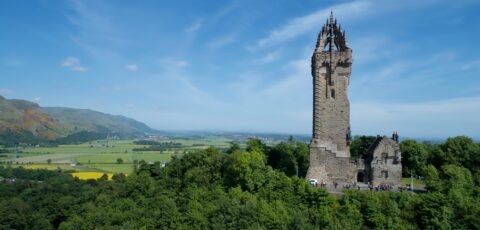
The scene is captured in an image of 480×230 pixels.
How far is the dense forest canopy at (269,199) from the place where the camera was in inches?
1307

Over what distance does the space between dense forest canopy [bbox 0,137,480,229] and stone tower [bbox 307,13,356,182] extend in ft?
15.5

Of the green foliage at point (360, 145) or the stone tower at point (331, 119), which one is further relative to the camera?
the green foliage at point (360, 145)

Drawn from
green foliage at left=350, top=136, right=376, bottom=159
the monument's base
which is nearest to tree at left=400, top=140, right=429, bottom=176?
green foliage at left=350, top=136, right=376, bottom=159

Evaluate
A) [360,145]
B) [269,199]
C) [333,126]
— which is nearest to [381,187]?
[333,126]

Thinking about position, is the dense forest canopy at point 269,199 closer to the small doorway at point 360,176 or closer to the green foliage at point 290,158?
the green foliage at point 290,158

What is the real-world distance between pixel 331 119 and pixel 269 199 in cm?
1165

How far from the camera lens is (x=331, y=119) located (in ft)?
140

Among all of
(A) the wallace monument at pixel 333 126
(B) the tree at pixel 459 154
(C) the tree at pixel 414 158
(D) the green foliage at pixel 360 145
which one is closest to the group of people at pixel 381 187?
(A) the wallace monument at pixel 333 126

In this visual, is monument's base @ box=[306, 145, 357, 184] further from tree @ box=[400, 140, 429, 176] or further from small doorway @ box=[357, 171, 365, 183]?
tree @ box=[400, 140, 429, 176]

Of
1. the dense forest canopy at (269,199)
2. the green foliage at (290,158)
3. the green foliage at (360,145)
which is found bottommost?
the dense forest canopy at (269,199)

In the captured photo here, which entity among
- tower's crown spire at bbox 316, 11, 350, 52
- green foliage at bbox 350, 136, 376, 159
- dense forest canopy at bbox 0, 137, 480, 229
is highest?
tower's crown spire at bbox 316, 11, 350, 52

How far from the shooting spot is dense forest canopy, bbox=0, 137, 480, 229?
1307 inches

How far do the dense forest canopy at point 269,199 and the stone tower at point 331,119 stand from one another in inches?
186

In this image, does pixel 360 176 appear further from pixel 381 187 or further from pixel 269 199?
pixel 269 199
